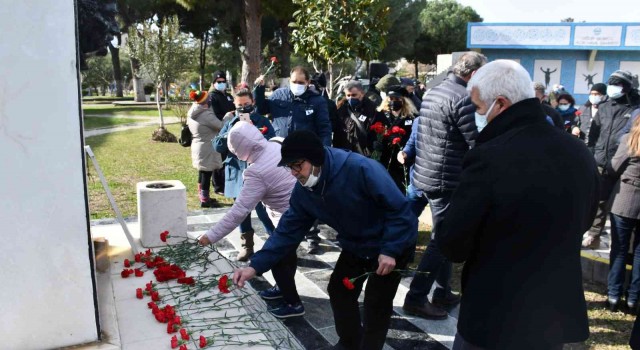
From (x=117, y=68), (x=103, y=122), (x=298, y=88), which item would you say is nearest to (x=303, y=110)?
(x=298, y=88)

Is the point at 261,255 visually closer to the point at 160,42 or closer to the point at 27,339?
the point at 27,339

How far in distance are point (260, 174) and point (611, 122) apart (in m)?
4.11

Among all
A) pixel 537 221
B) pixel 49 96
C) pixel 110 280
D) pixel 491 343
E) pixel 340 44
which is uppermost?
pixel 340 44

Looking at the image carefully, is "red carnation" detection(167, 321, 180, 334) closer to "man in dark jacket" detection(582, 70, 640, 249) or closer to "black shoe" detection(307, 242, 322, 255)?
"black shoe" detection(307, 242, 322, 255)

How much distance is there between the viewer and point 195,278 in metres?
4.34

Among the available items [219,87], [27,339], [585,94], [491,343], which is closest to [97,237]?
[27,339]

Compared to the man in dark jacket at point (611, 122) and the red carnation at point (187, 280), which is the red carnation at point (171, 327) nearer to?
the red carnation at point (187, 280)

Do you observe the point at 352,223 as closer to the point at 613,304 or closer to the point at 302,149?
the point at 302,149

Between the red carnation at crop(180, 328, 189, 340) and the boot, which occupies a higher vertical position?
the red carnation at crop(180, 328, 189, 340)

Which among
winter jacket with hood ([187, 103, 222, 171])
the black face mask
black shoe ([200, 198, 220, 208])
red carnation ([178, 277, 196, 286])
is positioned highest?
the black face mask

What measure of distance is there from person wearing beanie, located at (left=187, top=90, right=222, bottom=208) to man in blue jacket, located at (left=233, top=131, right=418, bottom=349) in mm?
4814

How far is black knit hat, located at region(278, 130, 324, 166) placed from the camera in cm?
298

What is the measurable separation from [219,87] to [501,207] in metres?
6.31

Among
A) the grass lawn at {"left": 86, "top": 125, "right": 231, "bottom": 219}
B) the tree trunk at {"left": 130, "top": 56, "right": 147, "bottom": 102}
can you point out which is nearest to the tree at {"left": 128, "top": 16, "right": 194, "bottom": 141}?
the grass lawn at {"left": 86, "top": 125, "right": 231, "bottom": 219}
